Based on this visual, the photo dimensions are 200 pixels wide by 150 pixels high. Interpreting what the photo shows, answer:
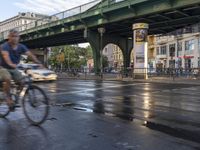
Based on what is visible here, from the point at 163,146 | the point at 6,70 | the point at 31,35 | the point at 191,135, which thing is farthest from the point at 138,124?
the point at 31,35

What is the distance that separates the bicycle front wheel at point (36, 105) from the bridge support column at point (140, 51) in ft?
86.2

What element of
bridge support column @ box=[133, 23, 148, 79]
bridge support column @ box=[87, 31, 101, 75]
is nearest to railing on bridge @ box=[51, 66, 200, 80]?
bridge support column @ box=[133, 23, 148, 79]

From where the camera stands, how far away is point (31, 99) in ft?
22.8

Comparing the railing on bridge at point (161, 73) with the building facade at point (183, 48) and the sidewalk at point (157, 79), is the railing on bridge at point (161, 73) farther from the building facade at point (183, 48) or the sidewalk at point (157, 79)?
the building facade at point (183, 48)

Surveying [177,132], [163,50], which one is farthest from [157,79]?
[163,50]

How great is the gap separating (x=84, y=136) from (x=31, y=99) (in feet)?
5.32

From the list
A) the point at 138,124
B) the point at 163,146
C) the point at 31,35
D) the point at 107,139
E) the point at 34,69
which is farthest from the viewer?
the point at 31,35

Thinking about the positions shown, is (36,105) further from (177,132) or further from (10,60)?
(177,132)

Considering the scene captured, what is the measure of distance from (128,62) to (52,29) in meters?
11.2

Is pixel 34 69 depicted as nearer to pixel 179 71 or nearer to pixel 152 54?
A: pixel 179 71

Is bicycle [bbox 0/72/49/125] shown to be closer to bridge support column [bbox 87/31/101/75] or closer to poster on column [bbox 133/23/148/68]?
poster on column [bbox 133/23/148/68]

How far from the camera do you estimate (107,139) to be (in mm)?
5586

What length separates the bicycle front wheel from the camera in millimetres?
6844

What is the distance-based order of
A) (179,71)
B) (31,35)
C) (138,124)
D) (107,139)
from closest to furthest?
(107,139) < (138,124) < (179,71) < (31,35)
